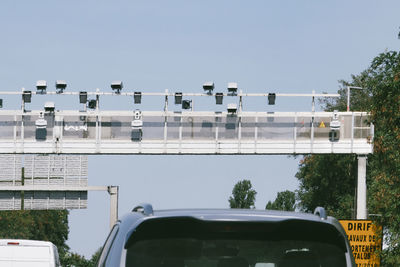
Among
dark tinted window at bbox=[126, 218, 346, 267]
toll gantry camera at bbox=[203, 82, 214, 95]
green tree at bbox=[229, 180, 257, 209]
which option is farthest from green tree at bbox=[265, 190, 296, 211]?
dark tinted window at bbox=[126, 218, 346, 267]

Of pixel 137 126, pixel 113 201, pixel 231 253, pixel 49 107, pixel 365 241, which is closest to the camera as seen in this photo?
pixel 231 253

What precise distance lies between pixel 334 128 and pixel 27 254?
29.5 meters

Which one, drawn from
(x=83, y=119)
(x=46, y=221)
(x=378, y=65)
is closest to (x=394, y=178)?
(x=378, y=65)

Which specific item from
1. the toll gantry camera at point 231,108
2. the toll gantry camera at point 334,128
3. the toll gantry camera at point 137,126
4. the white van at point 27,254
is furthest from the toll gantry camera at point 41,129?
the white van at point 27,254

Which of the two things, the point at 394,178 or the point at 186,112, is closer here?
the point at 394,178

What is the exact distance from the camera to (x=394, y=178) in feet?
94.5

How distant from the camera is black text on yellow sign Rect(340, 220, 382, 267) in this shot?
24.1 m

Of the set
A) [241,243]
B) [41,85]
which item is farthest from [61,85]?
[241,243]

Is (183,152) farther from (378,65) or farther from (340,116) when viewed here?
(378,65)

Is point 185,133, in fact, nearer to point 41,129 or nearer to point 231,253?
point 41,129

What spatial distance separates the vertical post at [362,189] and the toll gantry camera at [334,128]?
1.66 m

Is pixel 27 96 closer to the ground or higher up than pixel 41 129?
higher up

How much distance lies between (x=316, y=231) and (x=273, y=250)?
0.87ft

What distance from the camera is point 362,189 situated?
50.1 m
